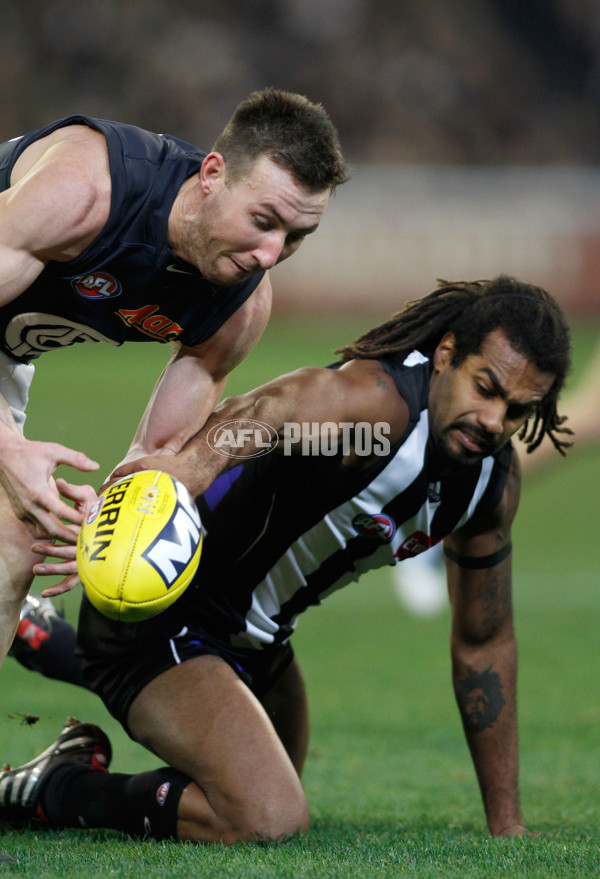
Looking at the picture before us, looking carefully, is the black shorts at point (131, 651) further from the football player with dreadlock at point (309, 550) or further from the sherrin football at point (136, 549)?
the sherrin football at point (136, 549)

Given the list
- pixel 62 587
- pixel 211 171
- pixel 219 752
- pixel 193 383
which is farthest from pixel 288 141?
pixel 219 752

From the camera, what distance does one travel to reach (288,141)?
3.45 meters

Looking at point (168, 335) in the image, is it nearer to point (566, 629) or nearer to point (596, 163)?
point (566, 629)

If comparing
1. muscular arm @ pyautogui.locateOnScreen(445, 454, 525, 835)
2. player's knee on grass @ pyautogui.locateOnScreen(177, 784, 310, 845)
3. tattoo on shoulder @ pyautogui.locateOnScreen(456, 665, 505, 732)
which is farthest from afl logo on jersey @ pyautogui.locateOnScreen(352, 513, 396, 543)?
player's knee on grass @ pyautogui.locateOnScreen(177, 784, 310, 845)

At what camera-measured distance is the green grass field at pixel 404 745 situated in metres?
3.09

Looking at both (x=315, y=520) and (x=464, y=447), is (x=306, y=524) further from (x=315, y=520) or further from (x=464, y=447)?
(x=464, y=447)

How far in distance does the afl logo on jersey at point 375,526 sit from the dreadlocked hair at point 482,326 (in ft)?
1.61

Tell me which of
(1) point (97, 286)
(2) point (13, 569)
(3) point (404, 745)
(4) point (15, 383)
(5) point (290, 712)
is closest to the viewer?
(2) point (13, 569)

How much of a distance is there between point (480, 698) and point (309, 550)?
0.75m

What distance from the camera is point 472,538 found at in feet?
12.9

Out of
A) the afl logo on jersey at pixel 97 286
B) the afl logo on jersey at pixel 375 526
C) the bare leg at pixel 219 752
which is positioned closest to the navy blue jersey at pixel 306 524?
the afl logo on jersey at pixel 375 526

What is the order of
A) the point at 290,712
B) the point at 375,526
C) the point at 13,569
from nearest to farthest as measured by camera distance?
1. the point at 13,569
2. the point at 375,526
3. the point at 290,712

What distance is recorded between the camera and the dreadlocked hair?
3.58 m

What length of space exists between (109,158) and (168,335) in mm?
608
